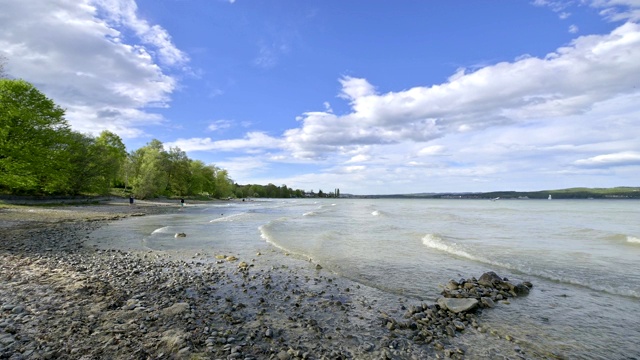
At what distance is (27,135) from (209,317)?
1741 inches

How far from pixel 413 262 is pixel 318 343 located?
923 centimetres

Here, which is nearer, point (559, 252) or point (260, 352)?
point (260, 352)

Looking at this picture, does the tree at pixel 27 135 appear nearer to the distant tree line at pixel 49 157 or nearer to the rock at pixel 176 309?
the distant tree line at pixel 49 157

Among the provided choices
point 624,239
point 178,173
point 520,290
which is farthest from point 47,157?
point 178,173

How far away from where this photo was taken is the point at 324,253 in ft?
53.7

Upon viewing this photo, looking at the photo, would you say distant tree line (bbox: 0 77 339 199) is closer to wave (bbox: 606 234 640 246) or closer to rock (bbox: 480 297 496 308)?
rock (bbox: 480 297 496 308)

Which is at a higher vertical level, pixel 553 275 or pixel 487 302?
pixel 487 302

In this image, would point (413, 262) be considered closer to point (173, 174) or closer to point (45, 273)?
point (45, 273)

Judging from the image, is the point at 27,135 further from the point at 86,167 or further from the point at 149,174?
the point at 149,174

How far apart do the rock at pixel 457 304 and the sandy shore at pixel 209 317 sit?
7.7 inches

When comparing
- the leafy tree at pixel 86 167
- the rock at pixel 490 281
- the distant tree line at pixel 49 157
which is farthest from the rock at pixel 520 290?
the leafy tree at pixel 86 167

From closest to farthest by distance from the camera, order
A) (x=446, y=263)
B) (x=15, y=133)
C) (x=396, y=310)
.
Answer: (x=396, y=310)
(x=446, y=263)
(x=15, y=133)

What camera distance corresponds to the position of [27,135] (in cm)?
3597

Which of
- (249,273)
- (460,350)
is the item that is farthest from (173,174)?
(460,350)
